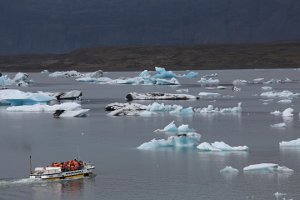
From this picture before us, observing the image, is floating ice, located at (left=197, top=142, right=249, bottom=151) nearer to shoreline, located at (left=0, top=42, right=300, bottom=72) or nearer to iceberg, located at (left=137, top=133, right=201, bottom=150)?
iceberg, located at (left=137, top=133, right=201, bottom=150)

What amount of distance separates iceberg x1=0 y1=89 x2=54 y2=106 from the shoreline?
59.5 meters

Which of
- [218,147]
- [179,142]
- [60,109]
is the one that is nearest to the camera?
[218,147]

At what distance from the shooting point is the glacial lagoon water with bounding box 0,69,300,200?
1634 centimetres

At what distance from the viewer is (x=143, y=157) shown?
795 inches

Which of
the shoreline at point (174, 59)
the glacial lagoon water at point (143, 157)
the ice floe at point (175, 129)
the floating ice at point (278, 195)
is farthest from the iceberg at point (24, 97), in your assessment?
the shoreline at point (174, 59)

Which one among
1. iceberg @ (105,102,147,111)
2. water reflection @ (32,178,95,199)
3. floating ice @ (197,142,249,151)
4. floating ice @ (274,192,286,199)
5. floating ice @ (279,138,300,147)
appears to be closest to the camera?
floating ice @ (274,192,286,199)

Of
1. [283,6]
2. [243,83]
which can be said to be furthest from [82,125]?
[283,6]

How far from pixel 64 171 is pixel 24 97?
1846cm

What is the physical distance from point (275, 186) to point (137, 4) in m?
147

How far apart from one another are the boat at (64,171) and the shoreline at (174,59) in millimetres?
76875

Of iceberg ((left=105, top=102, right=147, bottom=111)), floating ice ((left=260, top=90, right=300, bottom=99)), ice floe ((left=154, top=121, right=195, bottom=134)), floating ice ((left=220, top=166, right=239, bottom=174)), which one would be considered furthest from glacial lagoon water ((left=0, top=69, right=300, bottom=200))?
floating ice ((left=260, top=90, right=300, bottom=99))

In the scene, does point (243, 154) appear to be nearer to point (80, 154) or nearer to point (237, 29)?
point (80, 154)

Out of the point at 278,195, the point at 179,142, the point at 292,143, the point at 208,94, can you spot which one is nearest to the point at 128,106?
the point at 208,94

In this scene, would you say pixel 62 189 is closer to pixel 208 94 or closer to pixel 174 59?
pixel 208 94
